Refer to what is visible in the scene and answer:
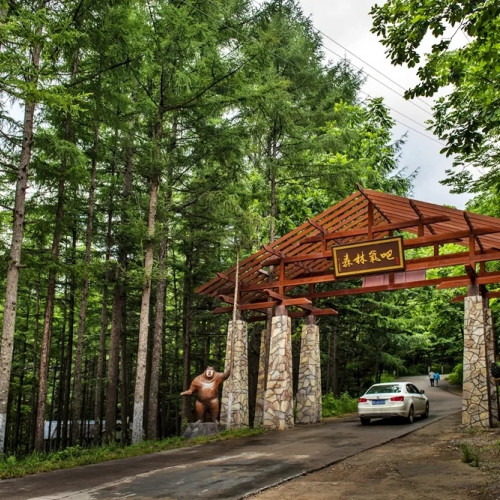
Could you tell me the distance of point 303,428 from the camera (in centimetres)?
1553

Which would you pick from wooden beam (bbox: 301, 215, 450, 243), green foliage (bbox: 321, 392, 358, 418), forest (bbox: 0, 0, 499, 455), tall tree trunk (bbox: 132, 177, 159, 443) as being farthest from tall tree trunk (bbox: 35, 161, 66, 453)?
green foliage (bbox: 321, 392, 358, 418)

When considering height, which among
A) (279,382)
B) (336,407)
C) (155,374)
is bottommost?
(336,407)

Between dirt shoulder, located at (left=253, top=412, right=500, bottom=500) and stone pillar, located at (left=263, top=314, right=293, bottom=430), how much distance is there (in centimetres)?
497

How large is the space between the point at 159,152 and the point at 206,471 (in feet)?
30.6

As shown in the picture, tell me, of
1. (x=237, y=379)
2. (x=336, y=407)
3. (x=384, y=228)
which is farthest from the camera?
(x=336, y=407)

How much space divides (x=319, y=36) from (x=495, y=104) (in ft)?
61.8

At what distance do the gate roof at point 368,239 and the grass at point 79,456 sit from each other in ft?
15.3

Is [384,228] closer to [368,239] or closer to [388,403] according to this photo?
[368,239]

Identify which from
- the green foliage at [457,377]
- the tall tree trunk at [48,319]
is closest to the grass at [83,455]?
the tall tree trunk at [48,319]

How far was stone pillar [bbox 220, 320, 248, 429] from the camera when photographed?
54.2 ft

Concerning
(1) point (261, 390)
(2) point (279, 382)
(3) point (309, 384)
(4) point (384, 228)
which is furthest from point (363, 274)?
(1) point (261, 390)

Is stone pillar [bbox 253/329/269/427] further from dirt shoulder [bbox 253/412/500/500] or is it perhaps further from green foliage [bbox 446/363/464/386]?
green foliage [bbox 446/363/464/386]

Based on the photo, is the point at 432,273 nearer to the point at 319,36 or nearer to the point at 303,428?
the point at 319,36

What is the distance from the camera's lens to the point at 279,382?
15672mm
